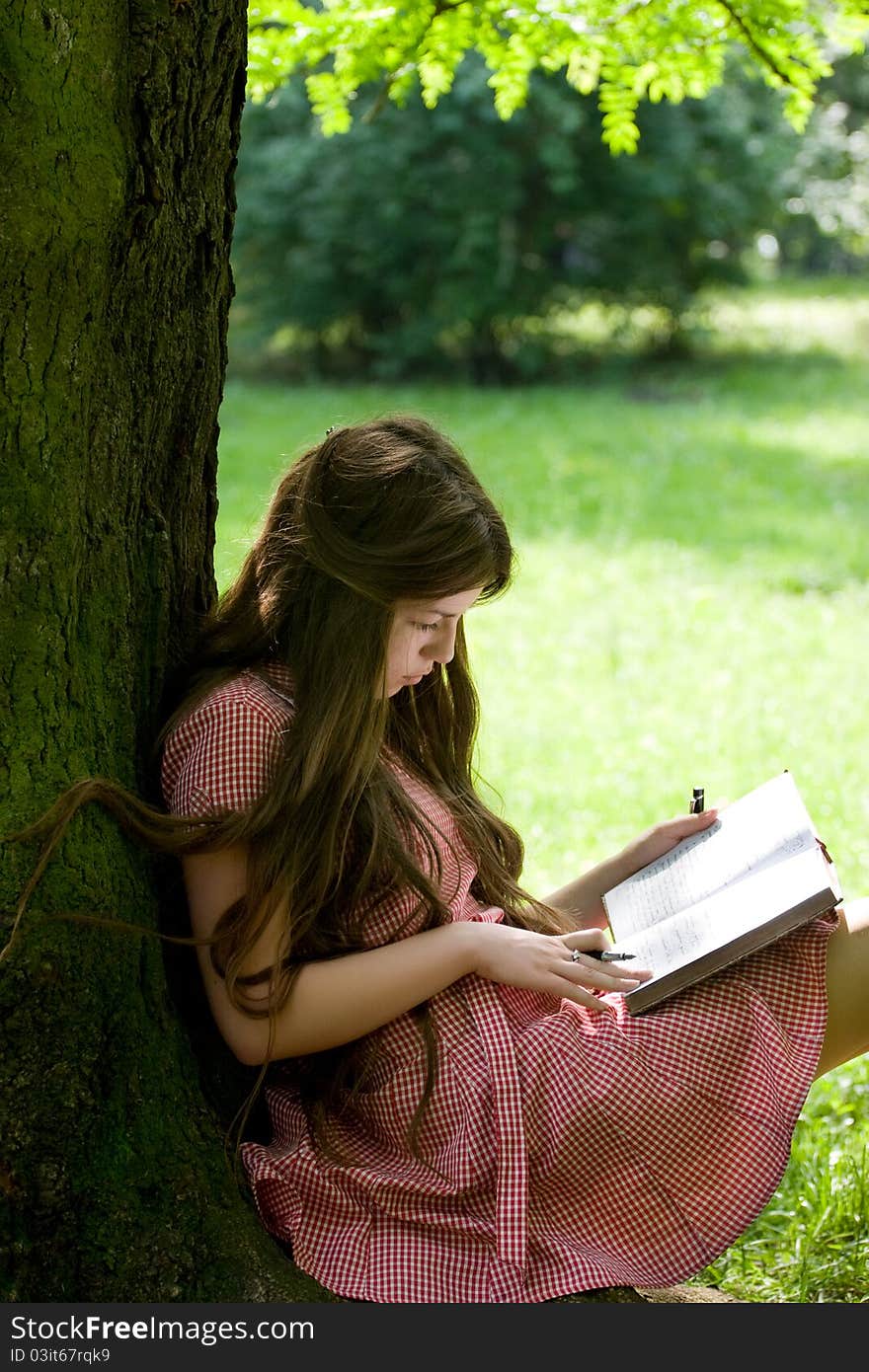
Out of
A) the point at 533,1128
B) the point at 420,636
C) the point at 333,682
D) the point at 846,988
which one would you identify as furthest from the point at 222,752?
the point at 846,988

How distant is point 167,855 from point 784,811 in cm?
92

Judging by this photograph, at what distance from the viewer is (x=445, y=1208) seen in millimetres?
2018

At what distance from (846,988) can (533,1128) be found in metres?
0.50

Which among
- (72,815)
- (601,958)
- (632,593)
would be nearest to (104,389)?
(72,815)

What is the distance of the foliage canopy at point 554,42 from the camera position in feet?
9.44

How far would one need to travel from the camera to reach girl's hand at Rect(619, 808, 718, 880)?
2.49 m

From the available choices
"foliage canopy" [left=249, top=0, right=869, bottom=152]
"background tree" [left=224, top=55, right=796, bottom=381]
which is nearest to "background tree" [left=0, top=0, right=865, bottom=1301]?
"foliage canopy" [left=249, top=0, right=869, bottom=152]

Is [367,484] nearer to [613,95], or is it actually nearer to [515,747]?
[613,95]

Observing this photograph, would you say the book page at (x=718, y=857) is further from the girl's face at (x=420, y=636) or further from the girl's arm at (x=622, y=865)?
the girl's face at (x=420, y=636)

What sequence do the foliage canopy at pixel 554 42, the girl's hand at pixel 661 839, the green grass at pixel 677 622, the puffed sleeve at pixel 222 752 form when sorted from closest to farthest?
the puffed sleeve at pixel 222 752
the girl's hand at pixel 661 839
the foliage canopy at pixel 554 42
the green grass at pixel 677 622

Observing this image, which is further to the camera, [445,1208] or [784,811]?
[784,811]

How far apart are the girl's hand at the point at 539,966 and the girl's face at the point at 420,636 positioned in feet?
1.19

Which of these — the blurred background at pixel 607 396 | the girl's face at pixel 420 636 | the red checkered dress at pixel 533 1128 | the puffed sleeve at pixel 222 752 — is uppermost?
the girl's face at pixel 420 636

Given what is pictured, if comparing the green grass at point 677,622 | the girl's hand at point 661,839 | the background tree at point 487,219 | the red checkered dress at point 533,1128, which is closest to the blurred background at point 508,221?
the background tree at point 487,219
